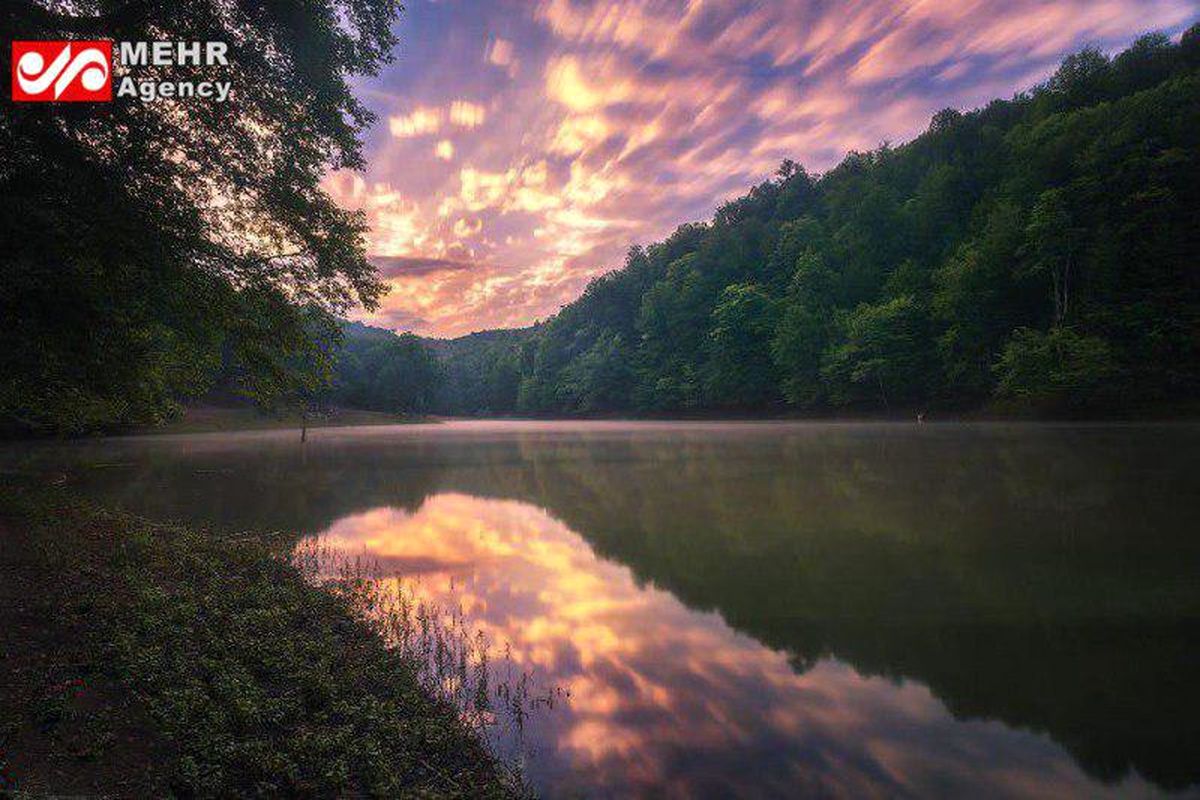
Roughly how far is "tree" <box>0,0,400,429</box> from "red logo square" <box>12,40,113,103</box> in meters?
0.23

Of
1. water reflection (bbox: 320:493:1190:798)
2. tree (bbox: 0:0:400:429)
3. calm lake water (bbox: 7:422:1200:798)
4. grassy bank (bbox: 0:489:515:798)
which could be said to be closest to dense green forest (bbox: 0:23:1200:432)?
tree (bbox: 0:0:400:429)

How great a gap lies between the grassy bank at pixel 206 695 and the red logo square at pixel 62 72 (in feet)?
28.9

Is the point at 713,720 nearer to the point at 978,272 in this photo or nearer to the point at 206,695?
the point at 206,695

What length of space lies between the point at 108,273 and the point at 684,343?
4742 inches

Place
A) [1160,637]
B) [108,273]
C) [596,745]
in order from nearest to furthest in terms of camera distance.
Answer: [596,745] < [1160,637] < [108,273]

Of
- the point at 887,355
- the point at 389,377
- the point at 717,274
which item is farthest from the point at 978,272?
the point at 389,377

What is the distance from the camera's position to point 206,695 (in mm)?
6059

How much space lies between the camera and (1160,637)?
7.86 meters

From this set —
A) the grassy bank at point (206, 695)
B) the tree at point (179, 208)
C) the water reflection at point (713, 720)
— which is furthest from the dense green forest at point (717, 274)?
the water reflection at point (713, 720)

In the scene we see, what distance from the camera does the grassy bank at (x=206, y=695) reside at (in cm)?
484

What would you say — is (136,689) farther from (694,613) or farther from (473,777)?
(694,613)

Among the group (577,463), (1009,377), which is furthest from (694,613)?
(1009,377)

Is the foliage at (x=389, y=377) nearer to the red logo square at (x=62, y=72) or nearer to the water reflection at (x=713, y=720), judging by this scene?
the red logo square at (x=62, y=72)

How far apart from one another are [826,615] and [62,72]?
57.1 feet
